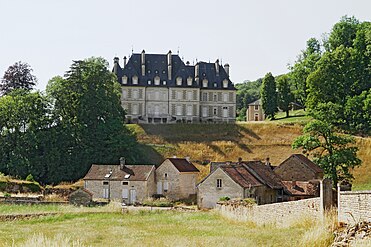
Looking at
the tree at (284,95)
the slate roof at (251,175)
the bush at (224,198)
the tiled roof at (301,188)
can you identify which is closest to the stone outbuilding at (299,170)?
the slate roof at (251,175)

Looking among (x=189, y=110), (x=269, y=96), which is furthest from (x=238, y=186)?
(x=269, y=96)

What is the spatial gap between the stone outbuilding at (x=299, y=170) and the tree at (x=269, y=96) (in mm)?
35680

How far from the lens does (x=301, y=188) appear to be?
4066cm

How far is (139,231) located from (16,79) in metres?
50.3

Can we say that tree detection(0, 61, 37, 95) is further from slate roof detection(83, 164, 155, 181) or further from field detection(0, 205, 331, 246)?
field detection(0, 205, 331, 246)

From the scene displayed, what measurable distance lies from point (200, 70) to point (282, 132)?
17505 millimetres

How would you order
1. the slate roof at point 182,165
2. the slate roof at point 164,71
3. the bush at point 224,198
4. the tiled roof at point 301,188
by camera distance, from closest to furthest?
the tiled roof at point 301,188 < the bush at point 224,198 < the slate roof at point 182,165 < the slate roof at point 164,71

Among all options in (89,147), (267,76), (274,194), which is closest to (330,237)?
(274,194)

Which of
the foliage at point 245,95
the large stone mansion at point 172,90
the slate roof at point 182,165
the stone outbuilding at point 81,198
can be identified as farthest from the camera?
the foliage at point 245,95

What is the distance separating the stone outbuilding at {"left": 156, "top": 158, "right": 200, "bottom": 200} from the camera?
4959cm

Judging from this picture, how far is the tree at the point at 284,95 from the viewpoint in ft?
279

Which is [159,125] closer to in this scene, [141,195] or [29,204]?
[141,195]

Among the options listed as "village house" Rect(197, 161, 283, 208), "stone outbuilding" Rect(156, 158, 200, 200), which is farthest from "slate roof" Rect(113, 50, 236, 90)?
"village house" Rect(197, 161, 283, 208)

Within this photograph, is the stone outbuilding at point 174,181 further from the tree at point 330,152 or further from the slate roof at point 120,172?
the tree at point 330,152
